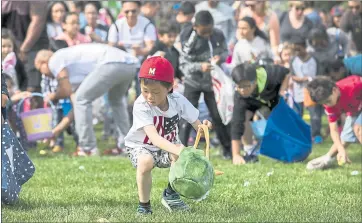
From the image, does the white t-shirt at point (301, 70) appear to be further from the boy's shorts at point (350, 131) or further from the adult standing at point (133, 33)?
the boy's shorts at point (350, 131)

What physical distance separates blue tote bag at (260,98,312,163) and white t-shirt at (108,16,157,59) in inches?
122

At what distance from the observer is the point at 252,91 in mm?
9359

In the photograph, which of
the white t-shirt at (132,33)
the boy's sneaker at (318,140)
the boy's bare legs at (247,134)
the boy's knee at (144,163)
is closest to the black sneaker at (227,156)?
the boy's bare legs at (247,134)

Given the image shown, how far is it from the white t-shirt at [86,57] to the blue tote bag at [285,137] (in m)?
1.83

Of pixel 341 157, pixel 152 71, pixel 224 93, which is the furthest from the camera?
pixel 224 93

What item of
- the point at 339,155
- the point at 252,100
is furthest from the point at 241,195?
the point at 252,100

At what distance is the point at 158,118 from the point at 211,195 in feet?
3.99

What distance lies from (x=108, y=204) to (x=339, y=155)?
10.0ft

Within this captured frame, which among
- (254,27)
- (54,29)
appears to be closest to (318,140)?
(254,27)

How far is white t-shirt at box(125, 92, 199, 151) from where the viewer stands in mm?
6059

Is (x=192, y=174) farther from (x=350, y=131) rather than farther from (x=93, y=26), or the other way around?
(x=93, y=26)

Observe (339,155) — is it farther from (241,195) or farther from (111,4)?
(111,4)

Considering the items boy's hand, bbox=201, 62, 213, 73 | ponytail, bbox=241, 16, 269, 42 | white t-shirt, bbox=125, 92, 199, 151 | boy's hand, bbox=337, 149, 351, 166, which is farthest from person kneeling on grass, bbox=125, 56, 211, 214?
ponytail, bbox=241, 16, 269, 42

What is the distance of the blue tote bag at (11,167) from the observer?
6243 mm
